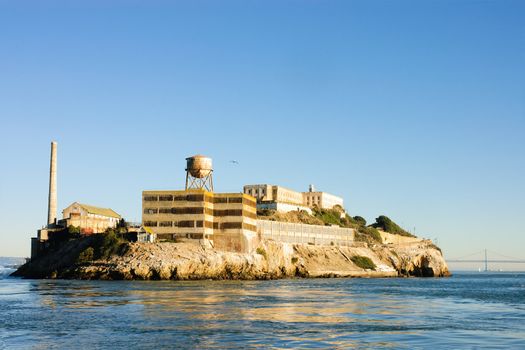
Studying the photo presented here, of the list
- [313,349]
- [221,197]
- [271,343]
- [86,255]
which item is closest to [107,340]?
[271,343]

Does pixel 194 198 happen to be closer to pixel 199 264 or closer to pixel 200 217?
pixel 200 217

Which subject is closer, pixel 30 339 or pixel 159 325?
pixel 30 339

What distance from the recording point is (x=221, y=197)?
5571 inches

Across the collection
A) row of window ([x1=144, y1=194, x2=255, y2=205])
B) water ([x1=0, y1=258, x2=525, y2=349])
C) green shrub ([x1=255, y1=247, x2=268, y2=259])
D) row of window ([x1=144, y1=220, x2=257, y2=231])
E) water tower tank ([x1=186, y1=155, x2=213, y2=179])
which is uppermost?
water tower tank ([x1=186, y1=155, x2=213, y2=179])

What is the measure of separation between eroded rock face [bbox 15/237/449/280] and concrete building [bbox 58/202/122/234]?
481 inches

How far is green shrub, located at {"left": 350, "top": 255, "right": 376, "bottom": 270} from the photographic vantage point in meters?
176

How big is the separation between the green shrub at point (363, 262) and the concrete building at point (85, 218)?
59820mm

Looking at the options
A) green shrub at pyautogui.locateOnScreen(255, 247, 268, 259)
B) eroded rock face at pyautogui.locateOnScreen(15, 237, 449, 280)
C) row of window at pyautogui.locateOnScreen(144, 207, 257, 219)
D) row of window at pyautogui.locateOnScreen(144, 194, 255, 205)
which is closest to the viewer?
eroded rock face at pyautogui.locateOnScreen(15, 237, 449, 280)

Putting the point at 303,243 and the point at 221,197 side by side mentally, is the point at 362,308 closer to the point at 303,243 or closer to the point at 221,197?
the point at 221,197

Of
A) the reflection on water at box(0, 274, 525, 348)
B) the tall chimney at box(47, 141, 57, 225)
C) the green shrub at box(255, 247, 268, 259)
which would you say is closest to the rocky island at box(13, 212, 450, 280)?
the green shrub at box(255, 247, 268, 259)

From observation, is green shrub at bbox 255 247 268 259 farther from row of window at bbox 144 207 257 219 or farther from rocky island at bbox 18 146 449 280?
row of window at bbox 144 207 257 219

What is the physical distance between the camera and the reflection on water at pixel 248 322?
40.2m

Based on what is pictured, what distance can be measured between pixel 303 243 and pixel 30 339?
5289 inches

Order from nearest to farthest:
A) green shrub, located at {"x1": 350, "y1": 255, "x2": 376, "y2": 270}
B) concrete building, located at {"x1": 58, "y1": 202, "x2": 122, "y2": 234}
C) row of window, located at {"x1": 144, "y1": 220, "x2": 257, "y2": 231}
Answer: row of window, located at {"x1": 144, "y1": 220, "x2": 257, "y2": 231}, concrete building, located at {"x1": 58, "y1": 202, "x2": 122, "y2": 234}, green shrub, located at {"x1": 350, "y1": 255, "x2": 376, "y2": 270}
